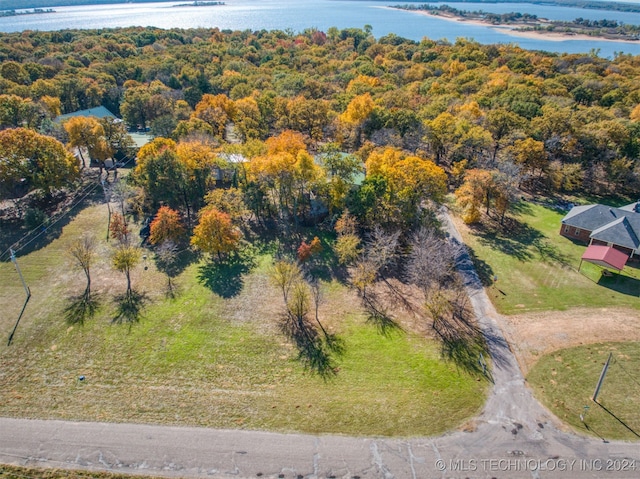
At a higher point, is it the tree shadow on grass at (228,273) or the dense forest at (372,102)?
the dense forest at (372,102)

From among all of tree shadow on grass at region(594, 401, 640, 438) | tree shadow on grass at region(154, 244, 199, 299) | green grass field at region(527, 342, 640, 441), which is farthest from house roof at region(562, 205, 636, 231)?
tree shadow on grass at region(154, 244, 199, 299)

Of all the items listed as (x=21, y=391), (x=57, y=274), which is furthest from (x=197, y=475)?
(x=57, y=274)

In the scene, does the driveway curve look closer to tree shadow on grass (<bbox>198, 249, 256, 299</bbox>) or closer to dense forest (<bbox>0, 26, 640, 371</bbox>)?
dense forest (<bbox>0, 26, 640, 371</bbox>)

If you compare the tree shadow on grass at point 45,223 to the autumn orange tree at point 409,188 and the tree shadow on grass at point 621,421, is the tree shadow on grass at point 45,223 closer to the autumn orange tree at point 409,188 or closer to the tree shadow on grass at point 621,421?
the autumn orange tree at point 409,188

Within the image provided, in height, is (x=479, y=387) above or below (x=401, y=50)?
below

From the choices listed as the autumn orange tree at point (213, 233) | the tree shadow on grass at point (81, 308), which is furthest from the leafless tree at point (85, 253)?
the autumn orange tree at point (213, 233)

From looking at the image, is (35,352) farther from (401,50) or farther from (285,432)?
(401,50)
